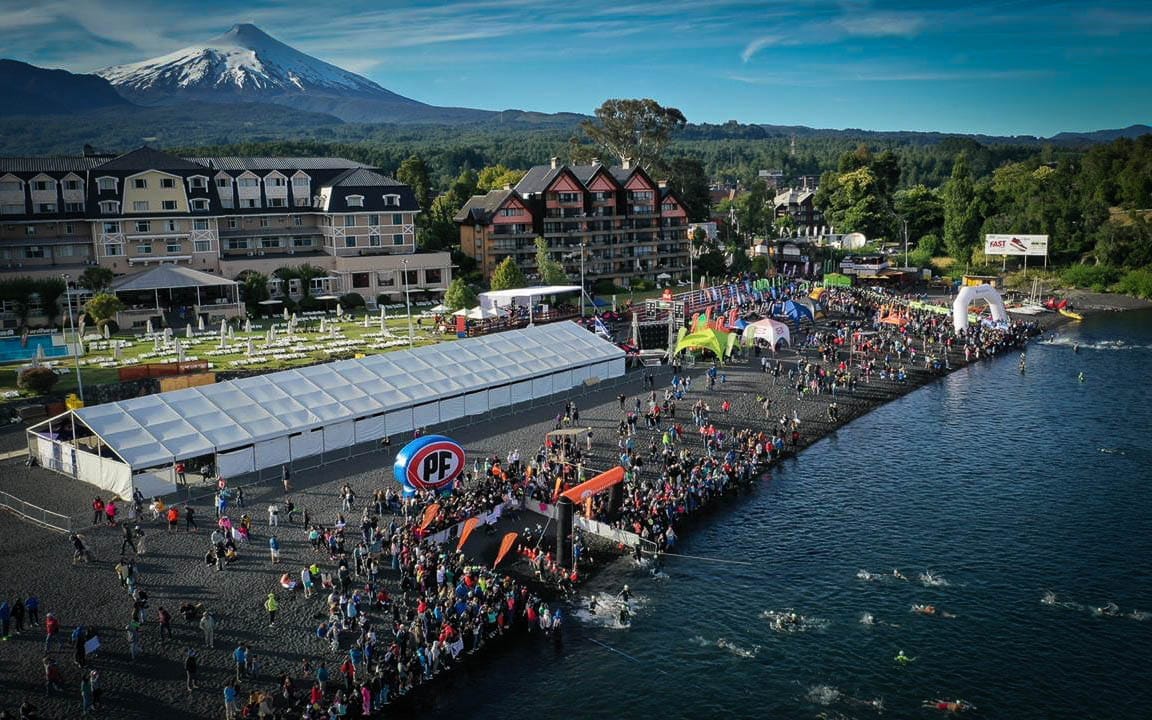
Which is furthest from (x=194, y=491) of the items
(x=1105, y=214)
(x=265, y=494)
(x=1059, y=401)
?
(x=1105, y=214)

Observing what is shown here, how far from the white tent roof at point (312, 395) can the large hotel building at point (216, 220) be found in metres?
28.0

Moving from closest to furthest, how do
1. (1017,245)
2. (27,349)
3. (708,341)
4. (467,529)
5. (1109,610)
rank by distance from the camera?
(1109,610)
(467,529)
(708,341)
(27,349)
(1017,245)

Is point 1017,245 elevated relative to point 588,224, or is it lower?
lower

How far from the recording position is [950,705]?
25.0 metres

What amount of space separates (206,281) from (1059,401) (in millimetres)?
62629

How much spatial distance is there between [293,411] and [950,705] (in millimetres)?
29462

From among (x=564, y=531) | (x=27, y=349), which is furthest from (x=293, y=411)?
(x=27, y=349)

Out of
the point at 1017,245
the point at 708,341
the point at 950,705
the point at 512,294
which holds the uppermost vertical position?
the point at 1017,245

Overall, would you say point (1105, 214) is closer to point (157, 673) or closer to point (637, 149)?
point (637, 149)

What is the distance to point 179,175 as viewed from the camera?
8550cm

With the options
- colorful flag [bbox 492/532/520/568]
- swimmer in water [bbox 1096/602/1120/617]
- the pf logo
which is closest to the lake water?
swimmer in water [bbox 1096/602/1120/617]

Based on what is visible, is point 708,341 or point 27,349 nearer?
point 708,341

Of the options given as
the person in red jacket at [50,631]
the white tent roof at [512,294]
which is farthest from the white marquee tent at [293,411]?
the white tent roof at [512,294]

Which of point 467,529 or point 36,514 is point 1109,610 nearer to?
point 467,529
